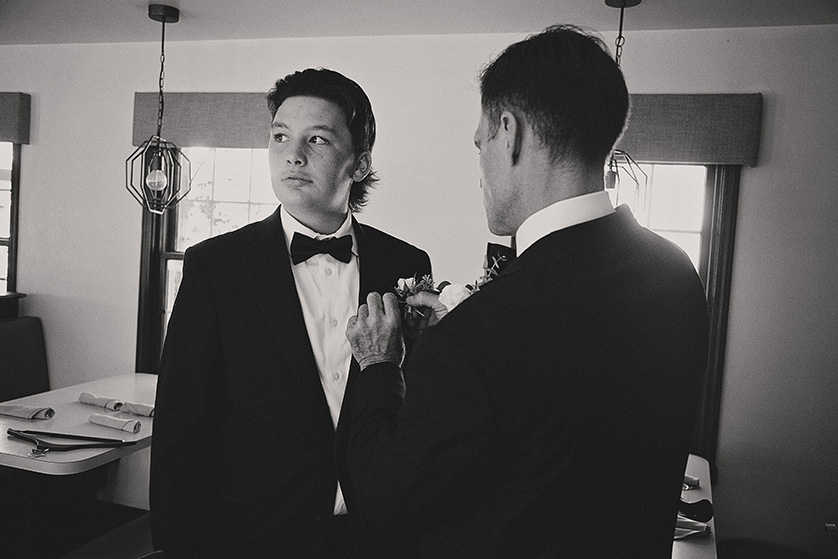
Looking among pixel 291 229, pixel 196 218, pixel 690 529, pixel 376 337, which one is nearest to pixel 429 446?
pixel 376 337

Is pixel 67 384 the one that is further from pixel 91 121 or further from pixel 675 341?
pixel 675 341

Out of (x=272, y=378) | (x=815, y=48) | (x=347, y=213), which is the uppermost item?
(x=815, y=48)

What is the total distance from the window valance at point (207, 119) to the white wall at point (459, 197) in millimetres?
124

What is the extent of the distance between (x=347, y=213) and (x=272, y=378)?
533 mm

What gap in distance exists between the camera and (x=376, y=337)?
4.45 feet

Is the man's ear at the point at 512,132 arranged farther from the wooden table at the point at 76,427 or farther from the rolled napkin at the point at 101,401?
the rolled napkin at the point at 101,401

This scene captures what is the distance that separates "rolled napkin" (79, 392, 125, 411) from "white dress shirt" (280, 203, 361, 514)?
1.76 metres

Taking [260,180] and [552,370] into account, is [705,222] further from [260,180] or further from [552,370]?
[552,370]

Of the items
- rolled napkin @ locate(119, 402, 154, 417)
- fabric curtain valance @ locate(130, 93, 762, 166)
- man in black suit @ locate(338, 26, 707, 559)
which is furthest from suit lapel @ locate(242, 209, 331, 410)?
fabric curtain valance @ locate(130, 93, 762, 166)

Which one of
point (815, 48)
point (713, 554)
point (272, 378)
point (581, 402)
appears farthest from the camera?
point (815, 48)

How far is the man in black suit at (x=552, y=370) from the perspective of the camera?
1033 millimetres

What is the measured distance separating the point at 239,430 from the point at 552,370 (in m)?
0.86

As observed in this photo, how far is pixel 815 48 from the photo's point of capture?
3.40 m

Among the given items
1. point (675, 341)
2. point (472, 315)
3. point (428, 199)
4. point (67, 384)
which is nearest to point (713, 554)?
point (675, 341)
